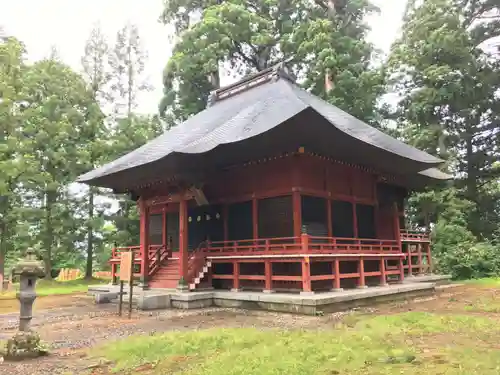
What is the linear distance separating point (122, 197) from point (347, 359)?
21778mm

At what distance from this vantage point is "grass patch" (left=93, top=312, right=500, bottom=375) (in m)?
4.98

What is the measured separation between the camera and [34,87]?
22.2m

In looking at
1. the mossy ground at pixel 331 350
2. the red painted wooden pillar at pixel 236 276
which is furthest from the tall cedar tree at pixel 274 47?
the mossy ground at pixel 331 350

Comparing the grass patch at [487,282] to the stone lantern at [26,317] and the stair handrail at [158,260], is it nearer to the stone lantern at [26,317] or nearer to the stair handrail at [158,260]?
the stair handrail at [158,260]

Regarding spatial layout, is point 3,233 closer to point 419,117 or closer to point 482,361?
point 482,361

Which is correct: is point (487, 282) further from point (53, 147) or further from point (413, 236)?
point (53, 147)

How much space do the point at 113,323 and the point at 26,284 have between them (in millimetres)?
3546

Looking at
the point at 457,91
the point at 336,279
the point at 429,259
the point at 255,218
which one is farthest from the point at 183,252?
the point at 457,91

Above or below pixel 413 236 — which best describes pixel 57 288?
below

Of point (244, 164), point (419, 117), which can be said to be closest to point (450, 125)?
point (419, 117)

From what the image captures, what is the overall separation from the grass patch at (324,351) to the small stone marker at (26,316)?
952 mm

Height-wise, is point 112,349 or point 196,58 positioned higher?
point 196,58

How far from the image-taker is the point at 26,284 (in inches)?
266

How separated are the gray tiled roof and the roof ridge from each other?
0.20 m
